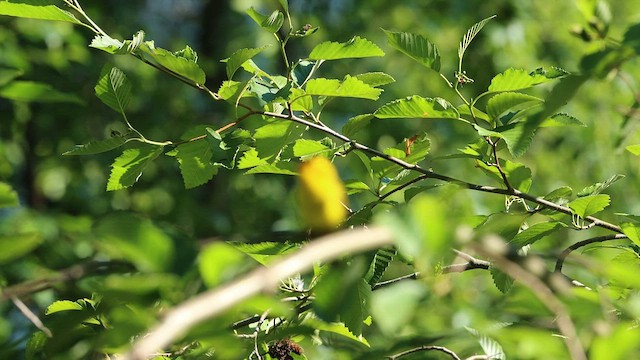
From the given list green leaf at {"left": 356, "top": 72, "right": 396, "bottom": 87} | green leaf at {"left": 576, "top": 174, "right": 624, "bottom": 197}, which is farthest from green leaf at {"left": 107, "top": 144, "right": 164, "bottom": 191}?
green leaf at {"left": 576, "top": 174, "right": 624, "bottom": 197}

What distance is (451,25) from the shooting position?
14.3ft

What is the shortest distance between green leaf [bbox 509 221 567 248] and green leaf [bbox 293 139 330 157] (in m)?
0.22

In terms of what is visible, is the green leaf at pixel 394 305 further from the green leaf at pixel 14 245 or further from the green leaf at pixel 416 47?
the green leaf at pixel 416 47

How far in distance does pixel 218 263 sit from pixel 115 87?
56cm

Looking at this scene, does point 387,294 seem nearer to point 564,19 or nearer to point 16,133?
point 16,133

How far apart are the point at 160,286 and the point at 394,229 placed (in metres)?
0.12

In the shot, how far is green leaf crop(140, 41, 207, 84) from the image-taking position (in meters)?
0.81

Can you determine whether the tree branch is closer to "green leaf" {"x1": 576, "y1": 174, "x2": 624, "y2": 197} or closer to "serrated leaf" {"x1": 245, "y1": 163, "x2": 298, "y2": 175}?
"serrated leaf" {"x1": 245, "y1": 163, "x2": 298, "y2": 175}

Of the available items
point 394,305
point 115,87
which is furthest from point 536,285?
point 115,87

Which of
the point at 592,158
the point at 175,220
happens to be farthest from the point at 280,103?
the point at 592,158

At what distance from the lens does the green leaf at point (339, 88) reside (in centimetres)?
84

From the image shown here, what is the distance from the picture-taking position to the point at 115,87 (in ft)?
3.00

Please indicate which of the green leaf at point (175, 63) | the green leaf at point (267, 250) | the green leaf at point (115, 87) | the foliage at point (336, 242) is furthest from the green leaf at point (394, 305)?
the green leaf at point (115, 87)

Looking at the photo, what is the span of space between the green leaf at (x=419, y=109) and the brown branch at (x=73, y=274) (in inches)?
16.3
